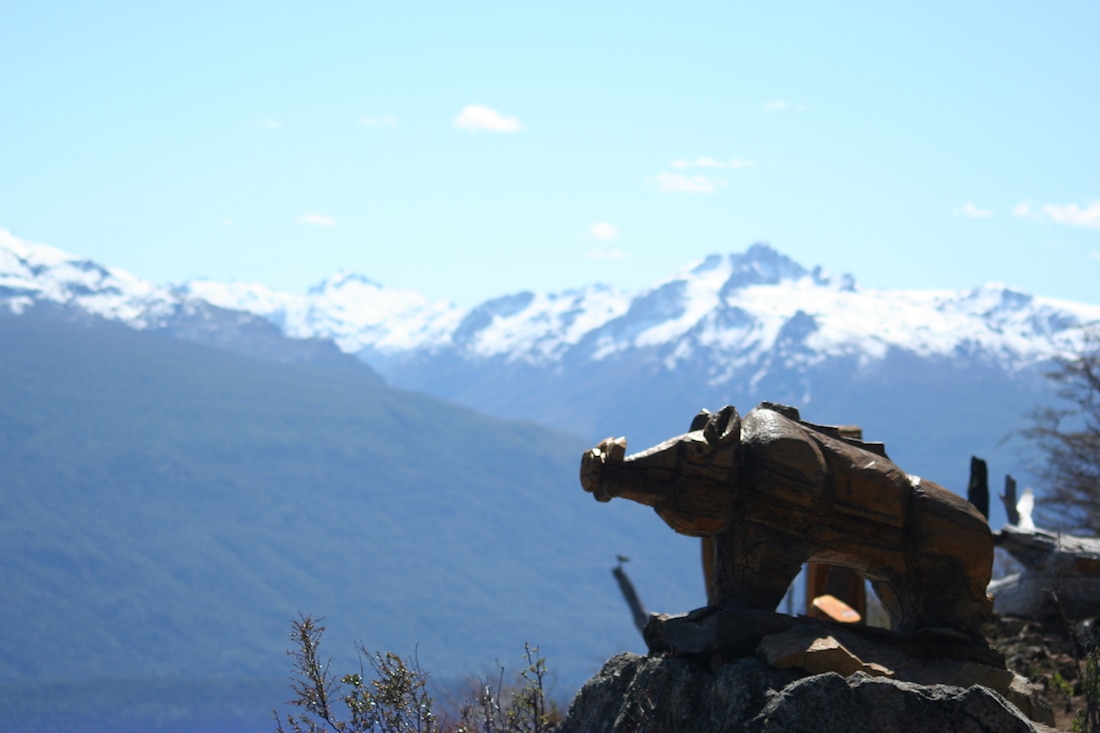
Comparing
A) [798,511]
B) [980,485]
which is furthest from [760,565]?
[980,485]

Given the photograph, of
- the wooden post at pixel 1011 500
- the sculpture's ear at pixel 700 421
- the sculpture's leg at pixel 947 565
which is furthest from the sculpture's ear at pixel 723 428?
the wooden post at pixel 1011 500

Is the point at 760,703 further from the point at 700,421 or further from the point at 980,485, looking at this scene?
the point at 980,485

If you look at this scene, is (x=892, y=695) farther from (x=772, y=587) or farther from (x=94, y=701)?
(x=94, y=701)

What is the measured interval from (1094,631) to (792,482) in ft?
27.2

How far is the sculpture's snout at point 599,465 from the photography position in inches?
410

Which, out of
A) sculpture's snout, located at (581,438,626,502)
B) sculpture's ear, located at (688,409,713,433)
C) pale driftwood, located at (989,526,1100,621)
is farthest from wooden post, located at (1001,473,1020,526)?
sculpture's snout, located at (581,438,626,502)

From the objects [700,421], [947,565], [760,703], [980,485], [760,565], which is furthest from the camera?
[980,485]

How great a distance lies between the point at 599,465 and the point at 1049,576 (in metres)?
10.1

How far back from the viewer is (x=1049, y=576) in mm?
18109

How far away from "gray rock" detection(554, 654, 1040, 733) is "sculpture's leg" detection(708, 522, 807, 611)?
2.34 ft

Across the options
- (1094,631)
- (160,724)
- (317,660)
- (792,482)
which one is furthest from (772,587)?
(160,724)

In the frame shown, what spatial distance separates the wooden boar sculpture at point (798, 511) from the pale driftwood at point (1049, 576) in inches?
277

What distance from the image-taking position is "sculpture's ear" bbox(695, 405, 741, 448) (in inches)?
411

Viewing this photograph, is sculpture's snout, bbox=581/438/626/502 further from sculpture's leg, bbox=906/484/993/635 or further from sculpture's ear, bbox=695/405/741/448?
sculpture's leg, bbox=906/484/993/635
